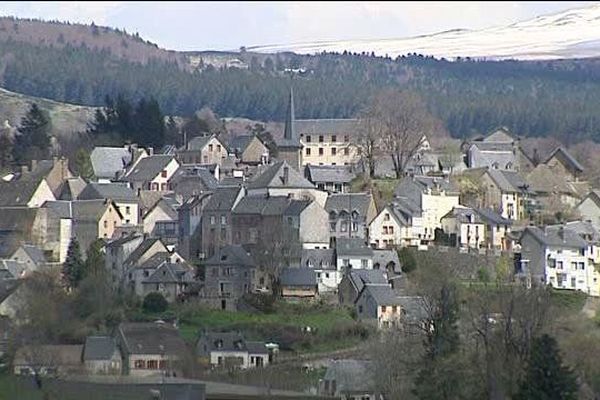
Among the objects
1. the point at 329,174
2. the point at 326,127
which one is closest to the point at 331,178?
the point at 329,174

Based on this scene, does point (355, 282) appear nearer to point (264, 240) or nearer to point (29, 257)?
point (264, 240)

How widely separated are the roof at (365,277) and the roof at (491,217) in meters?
4.80

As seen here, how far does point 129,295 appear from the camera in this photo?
45.0 meters

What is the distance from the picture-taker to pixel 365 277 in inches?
1783

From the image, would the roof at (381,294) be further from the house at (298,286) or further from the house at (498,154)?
the house at (498,154)

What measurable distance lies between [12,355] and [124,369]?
229 cm

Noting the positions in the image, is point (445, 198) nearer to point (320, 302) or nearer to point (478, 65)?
point (320, 302)

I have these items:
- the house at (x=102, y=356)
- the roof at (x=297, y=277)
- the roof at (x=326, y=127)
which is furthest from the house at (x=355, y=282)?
the roof at (x=326, y=127)

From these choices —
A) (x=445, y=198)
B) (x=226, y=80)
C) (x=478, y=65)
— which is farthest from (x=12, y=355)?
(x=478, y=65)

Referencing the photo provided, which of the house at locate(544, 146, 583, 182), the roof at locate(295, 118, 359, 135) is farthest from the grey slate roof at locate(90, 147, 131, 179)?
the house at locate(544, 146, 583, 182)

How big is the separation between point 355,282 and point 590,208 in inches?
373

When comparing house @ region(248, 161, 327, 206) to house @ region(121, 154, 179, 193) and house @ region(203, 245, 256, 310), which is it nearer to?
house @ region(203, 245, 256, 310)

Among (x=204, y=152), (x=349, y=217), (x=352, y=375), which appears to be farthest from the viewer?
(x=204, y=152)

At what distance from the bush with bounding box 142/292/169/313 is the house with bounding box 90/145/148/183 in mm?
11427
